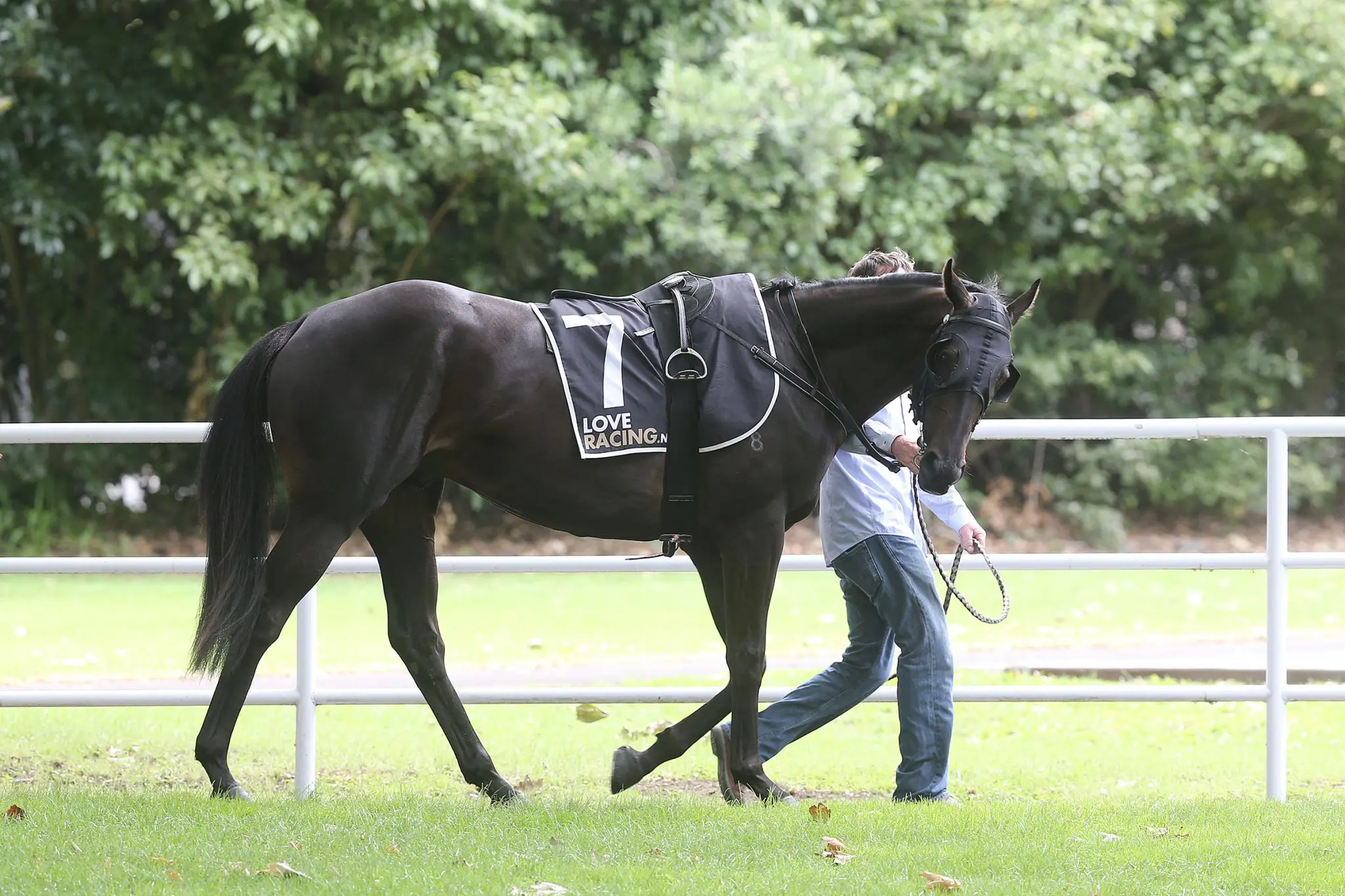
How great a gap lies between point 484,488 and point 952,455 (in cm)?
147

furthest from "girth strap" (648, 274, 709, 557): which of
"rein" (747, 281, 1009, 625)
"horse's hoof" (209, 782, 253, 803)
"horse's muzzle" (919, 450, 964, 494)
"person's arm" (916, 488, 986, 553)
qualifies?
"horse's hoof" (209, 782, 253, 803)

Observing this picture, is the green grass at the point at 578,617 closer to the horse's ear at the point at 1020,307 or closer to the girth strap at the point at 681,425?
the girth strap at the point at 681,425

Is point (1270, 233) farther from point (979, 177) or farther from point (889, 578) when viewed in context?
point (889, 578)

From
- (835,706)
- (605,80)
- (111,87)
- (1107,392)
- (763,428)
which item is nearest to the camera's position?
(763,428)

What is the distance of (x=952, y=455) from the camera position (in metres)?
4.61

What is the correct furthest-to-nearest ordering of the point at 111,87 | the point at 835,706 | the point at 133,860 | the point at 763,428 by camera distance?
the point at 111,87
the point at 835,706
the point at 763,428
the point at 133,860

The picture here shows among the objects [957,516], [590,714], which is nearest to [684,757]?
[590,714]

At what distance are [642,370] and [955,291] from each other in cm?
99

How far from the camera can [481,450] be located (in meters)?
4.56

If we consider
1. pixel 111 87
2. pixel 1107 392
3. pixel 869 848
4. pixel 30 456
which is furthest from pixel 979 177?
pixel 869 848

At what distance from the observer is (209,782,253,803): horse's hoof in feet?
15.0

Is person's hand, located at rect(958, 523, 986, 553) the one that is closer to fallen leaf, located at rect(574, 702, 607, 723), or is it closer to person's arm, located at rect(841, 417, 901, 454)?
person's arm, located at rect(841, 417, 901, 454)

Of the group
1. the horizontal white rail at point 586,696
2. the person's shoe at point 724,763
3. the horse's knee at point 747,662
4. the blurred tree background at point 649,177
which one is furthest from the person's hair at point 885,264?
the blurred tree background at point 649,177

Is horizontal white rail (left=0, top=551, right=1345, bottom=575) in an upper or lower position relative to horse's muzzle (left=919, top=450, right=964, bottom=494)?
lower
